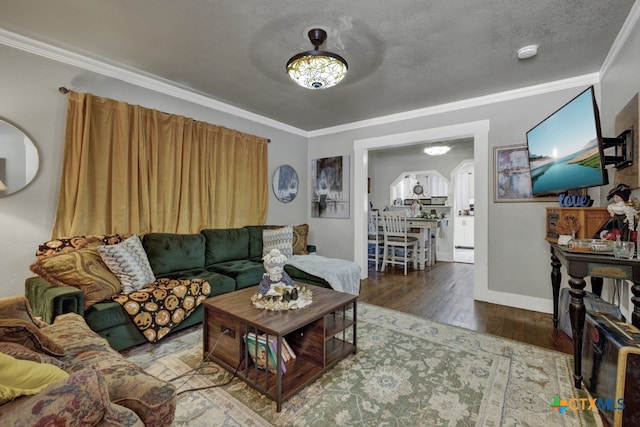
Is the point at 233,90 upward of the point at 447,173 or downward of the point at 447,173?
upward

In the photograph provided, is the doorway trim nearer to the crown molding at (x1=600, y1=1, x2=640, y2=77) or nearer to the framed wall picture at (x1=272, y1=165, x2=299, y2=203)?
the crown molding at (x1=600, y1=1, x2=640, y2=77)

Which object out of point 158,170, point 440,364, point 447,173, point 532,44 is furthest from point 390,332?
point 447,173

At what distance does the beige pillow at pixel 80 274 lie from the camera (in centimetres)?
201

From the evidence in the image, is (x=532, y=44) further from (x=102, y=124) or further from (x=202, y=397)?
(x=102, y=124)

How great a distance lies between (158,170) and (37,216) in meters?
1.06

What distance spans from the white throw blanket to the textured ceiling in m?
2.05

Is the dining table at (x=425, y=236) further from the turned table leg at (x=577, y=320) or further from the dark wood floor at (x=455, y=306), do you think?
the turned table leg at (x=577, y=320)

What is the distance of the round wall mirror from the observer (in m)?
2.18

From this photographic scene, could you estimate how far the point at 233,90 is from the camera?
324 cm

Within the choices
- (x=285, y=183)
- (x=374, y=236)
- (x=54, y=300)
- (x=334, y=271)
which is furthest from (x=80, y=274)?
(x=374, y=236)

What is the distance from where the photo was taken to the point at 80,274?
2031 mm

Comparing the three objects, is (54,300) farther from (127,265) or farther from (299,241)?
(299,241)

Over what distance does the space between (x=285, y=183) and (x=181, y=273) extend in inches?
89.7

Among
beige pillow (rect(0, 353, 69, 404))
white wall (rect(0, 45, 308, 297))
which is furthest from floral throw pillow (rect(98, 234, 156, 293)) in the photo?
beige pillow (rect(0, 353, 69, 404))
